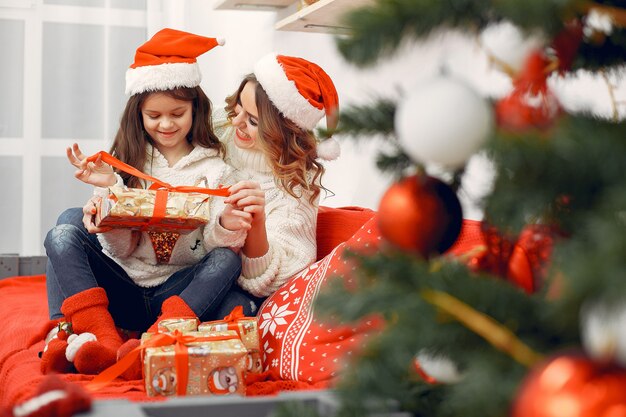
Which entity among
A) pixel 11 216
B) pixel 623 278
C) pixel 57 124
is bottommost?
pixel 11 216

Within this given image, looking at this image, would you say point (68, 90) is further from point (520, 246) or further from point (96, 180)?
point (520, 246)

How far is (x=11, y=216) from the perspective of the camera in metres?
3.33

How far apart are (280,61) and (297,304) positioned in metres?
0.62

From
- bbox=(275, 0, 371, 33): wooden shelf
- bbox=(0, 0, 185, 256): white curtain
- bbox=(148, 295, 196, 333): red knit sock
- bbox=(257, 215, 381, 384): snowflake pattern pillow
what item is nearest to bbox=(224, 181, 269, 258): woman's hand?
bbox=(257, 215, 381, 384): snowflake pattern pillow

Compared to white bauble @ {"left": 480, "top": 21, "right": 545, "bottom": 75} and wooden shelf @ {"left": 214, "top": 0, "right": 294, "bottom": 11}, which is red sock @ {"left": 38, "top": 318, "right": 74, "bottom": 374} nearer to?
white bauble @ {"left": 480, "top": 21, "right": 545, "bottom": 75}

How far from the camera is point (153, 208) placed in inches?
65.0

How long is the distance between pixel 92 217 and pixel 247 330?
47 centimetres

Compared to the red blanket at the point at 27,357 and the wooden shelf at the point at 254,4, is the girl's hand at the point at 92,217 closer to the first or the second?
the red blanket at the point at 27,357

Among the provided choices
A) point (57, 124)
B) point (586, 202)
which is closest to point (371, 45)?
point (586, 202)

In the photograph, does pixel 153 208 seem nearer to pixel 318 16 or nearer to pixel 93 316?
pixel 93 316

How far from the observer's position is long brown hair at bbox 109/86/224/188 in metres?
1.99

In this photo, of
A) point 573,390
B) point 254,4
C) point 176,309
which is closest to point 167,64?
point 176,309

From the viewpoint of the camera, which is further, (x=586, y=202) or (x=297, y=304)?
(x=297, y=304)

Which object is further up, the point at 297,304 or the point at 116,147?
the point at 116,147
